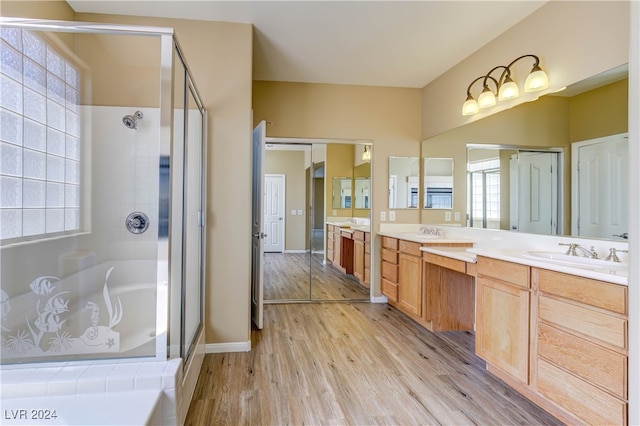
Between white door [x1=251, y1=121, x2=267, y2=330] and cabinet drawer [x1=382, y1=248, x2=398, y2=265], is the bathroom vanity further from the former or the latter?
white door [x1=251, y1=121, x2=267, y2=330]

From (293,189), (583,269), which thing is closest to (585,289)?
(583,269)

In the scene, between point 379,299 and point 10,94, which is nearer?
point 10,94

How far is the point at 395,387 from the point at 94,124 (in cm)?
301

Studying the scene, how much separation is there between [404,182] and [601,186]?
223 centimetres

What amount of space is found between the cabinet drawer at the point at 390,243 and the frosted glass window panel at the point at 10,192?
10.6 ft

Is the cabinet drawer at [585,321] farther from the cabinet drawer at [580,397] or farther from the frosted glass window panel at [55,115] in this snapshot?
the frosted glass window panel at [55,115]

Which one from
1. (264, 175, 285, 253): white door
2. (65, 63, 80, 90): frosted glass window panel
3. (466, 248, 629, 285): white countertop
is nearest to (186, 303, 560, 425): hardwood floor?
(466, 248, 629, 285): white countertop

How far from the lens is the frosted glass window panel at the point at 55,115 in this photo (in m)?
2.28

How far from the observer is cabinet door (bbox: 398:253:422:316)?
3334 mm

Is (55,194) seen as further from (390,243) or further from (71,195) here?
(390,243)

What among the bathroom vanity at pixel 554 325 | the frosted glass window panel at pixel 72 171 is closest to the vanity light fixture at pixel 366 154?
the bathroom vanity at pixel 554 325

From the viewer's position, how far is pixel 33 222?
6.97 ft

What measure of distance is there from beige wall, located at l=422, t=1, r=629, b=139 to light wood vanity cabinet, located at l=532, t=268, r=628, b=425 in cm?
139

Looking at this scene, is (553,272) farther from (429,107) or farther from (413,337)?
(429,107)
